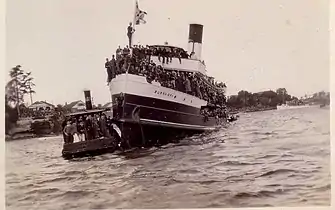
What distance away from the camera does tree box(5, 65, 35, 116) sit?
1.37 meters

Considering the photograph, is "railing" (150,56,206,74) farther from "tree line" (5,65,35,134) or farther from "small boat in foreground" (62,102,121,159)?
"tree line" (5,65,35,134)

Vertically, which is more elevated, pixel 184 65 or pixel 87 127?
pixel 184 65

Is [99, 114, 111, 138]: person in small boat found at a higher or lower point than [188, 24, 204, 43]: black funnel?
lower

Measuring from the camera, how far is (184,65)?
147 centimetres

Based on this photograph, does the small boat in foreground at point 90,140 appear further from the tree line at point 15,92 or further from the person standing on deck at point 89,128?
the tree line at point 15,92

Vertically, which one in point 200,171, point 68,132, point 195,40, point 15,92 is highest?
point 195,40

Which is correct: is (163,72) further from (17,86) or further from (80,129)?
(17,86)

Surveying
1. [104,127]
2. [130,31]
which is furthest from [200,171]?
[130,31]

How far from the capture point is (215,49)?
148 cm

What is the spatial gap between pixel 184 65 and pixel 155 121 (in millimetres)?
170

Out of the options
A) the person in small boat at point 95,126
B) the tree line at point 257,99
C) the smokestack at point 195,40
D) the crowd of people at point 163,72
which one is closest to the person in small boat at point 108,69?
the crowd of people at point 163,72

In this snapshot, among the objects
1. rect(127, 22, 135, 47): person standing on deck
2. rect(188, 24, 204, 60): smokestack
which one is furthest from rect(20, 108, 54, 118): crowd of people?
rect(188, 24, 204, 60): smokestack

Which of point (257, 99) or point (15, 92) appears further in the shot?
point (257, 99)

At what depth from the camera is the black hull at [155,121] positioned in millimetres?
1446
